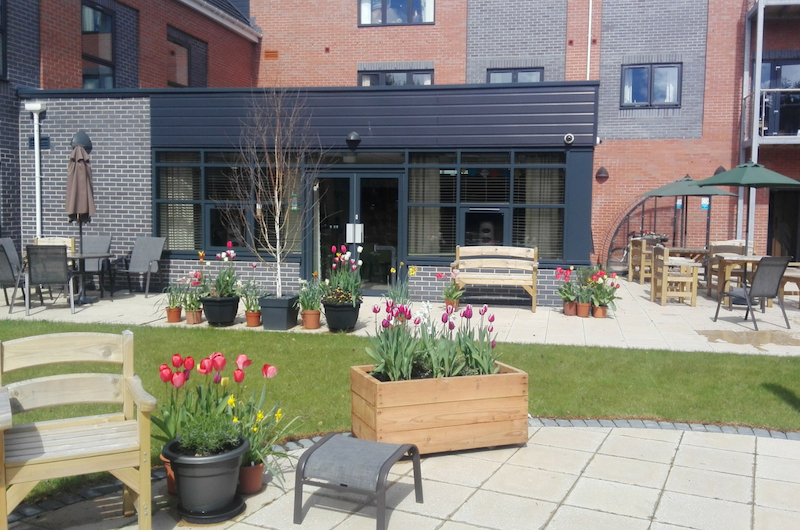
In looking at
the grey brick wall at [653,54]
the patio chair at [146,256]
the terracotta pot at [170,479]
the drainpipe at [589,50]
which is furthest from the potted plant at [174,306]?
the drainpipe at [589,50]

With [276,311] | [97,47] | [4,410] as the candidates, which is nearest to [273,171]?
[276,311]

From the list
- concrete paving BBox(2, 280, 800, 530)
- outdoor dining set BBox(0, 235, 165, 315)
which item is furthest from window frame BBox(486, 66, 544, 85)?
concrete paving BBox(2, 280, 800, 530)

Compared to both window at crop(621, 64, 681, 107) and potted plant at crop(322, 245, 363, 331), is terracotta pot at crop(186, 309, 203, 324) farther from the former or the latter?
window at crop(621, 64, 681, 107)

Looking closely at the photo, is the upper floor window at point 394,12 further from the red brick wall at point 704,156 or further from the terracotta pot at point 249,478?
the terracotta pot at point 249,478

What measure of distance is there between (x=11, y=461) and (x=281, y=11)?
19203mm

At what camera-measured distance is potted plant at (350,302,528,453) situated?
15.5ft

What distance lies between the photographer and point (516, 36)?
63.6ft

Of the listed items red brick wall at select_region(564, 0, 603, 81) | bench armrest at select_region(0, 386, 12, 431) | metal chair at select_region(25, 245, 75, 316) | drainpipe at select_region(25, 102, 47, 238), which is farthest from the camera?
red brick wall at select_region(564, 0, 603, 81)

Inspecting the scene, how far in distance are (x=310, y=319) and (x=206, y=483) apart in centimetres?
615

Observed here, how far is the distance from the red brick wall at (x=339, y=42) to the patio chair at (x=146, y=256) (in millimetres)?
8376

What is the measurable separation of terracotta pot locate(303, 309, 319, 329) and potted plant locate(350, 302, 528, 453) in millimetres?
4673

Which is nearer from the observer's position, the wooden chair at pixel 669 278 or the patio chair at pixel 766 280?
the patio chair at pixel 766 280

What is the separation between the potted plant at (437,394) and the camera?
15.5ft

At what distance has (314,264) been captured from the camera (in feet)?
44.3
